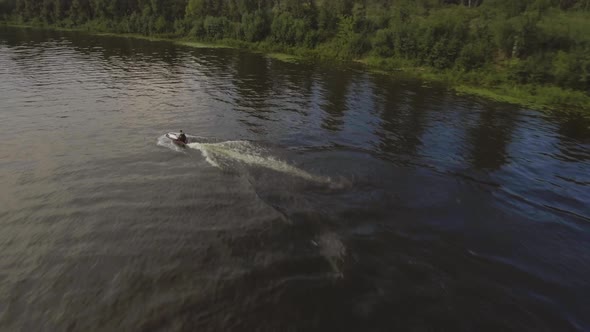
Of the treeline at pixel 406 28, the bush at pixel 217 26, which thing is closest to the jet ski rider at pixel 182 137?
the treeline at pixel 406 28

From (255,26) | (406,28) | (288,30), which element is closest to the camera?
(406,28)

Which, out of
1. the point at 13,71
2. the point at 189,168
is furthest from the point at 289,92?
the point at 13,71

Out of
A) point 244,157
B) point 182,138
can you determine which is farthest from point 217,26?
point 244,157

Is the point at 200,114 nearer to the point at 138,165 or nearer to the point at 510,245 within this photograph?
the point at 138,165

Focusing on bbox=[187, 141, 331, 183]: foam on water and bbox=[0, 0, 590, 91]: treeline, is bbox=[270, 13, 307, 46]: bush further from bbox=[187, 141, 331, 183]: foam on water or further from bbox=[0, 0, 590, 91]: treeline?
bbox=[187, 141, 331, 183]: foam on water

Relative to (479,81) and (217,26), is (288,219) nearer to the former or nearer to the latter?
(479,81)

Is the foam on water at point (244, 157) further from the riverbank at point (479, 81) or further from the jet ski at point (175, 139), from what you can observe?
the riverbank at point (479, 81)
